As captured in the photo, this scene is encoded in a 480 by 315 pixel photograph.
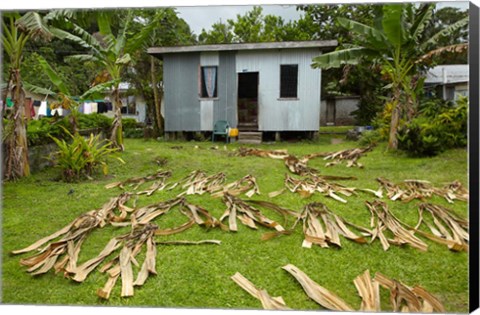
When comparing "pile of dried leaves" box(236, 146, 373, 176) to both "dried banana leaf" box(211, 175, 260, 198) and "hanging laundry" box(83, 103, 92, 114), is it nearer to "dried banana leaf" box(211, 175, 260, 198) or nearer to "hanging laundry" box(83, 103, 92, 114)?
"dried banana leaf" box(211, 175, 260, 198)

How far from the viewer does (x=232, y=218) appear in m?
2.76

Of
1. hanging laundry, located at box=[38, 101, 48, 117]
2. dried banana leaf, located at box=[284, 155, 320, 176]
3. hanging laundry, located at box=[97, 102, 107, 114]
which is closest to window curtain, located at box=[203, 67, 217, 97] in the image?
hanging laundry, located at box=[97, 102, 107, 114]

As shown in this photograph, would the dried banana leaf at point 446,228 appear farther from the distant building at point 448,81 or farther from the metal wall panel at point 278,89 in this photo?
the metal wall panel at point 278,89

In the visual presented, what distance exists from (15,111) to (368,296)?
143 inches

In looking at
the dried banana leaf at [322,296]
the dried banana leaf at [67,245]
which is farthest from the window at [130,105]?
the dried banana leaf at [322,296]

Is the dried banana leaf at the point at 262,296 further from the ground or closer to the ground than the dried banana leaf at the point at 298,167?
closer to the ground

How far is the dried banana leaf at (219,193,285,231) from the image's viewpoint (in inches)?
104

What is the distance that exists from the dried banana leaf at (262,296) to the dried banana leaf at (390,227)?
0.84 meters

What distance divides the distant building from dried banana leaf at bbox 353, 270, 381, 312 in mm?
1342

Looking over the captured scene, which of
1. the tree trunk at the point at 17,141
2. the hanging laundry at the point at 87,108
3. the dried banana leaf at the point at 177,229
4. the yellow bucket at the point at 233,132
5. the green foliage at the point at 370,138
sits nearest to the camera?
the dried banana leaf at the point at 177,229

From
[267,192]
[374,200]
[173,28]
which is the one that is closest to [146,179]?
[267,192]

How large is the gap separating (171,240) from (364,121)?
257cm

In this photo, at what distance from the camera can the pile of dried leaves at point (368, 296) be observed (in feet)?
6.35

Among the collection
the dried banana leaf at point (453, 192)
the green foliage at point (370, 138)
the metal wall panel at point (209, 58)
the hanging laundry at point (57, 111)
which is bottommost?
the dried banana leaf at point (453, 192)
